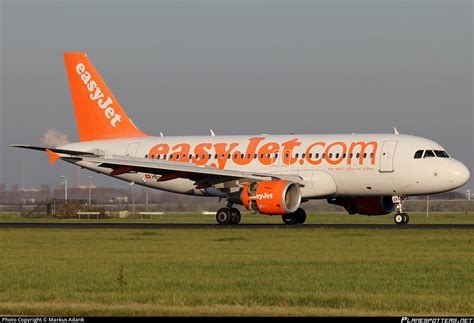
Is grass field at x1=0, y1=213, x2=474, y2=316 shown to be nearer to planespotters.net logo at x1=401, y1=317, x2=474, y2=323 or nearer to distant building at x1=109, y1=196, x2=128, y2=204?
planespotters.net logo at x1=401, y1=317, x2=474, y2=323

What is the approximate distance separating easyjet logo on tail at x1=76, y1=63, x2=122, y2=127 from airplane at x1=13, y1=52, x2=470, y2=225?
7 cm

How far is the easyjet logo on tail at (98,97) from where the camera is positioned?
191 ft

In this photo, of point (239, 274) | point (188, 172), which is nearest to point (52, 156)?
point (188, 172)

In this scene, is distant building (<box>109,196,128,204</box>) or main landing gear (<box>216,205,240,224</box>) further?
distant building (<box>109,196,128,204</box>)

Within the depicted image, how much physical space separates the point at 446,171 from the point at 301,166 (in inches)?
277

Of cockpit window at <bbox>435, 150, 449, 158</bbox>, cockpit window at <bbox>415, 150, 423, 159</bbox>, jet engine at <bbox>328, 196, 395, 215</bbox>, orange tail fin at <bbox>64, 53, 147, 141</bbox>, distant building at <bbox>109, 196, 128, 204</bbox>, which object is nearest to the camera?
cockpit window at <bbox>415, 150, 423, 159</bbox>

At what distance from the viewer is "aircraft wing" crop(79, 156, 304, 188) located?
159 ft

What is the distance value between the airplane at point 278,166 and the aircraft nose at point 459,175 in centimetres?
5

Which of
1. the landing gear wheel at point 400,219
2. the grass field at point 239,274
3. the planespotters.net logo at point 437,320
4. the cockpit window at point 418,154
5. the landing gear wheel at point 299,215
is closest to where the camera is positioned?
the planespotters.net logo at point 437,320

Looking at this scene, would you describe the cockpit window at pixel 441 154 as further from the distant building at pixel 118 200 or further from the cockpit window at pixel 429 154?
the distant building at pixel 118 200

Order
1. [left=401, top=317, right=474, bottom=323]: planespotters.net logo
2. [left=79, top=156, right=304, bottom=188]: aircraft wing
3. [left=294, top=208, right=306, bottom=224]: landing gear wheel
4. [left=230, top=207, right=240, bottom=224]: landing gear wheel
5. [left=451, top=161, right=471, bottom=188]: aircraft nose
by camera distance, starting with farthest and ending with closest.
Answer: [left=294, top=208, right=306, bottom=224]: landing gear wheel
[left=230, top=207, right=240, bottom=224]: landing gear wheel
[left=79, top=156, right=304, bottom=188]: aircraft wing
[left=451, top=161, right=471, bottom=188]: aircraft nose
[left=401, top=317, right=474, bottom=323]: planespotters.net logo

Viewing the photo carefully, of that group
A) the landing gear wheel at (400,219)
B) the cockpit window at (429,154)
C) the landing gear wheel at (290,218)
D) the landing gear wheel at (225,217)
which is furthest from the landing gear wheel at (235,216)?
the cockpit window at (429,154)

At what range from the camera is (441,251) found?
98.2 feet

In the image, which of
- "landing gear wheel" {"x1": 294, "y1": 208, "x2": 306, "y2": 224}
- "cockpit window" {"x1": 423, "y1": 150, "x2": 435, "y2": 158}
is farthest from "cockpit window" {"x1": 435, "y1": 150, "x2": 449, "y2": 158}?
"landing gear wheel" {"x1": 294, "y1": 208, "x2": 306, "y2": 224}
